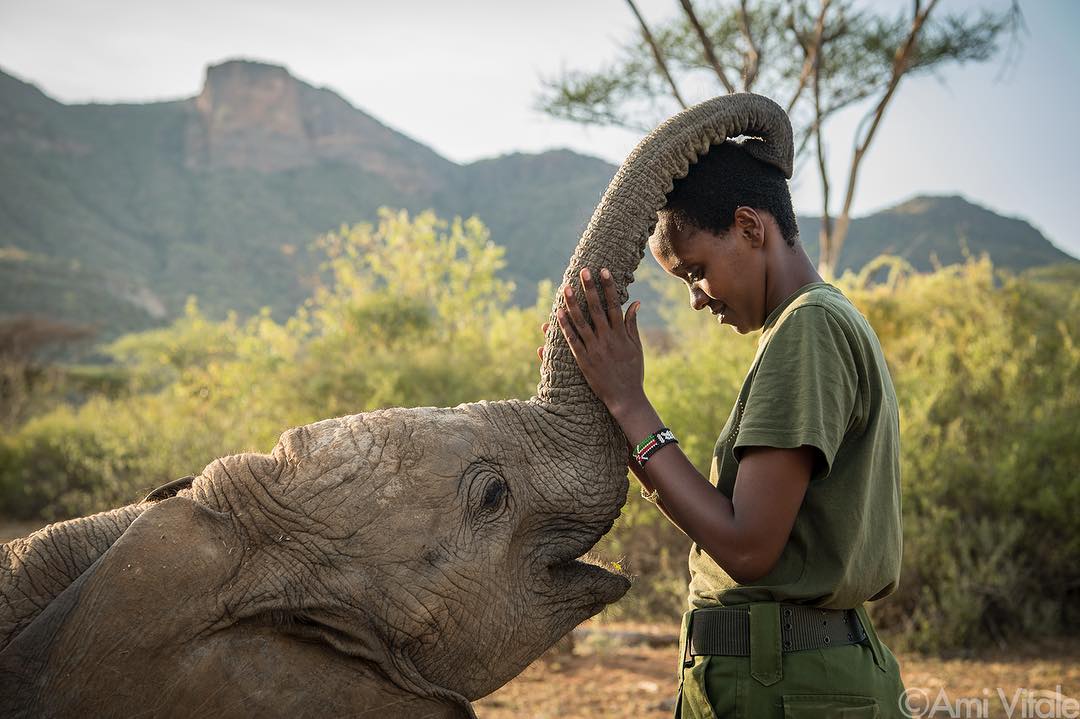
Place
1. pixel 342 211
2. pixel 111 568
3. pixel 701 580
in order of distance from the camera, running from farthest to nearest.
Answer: pixel 342 211, pixel 701 580, pixel 111 568

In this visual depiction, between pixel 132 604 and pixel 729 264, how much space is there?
1549 mm

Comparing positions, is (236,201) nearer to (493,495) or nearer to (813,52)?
(813,52)

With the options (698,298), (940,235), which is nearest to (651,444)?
(698,298)

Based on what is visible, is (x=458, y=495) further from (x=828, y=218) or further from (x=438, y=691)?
(x=828, y=218)

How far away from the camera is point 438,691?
2156 mm

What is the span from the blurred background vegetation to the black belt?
0.52m

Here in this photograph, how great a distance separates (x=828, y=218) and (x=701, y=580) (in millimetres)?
13150

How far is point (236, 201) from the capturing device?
79562 millimetres

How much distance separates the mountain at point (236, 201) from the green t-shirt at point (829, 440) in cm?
3865

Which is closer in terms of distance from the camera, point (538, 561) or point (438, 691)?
point (438, 691)

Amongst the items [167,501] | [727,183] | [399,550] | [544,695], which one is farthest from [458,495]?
[544,695]

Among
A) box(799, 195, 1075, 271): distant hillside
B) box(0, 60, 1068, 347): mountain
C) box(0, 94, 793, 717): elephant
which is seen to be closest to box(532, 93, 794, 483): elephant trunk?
box(0, 94, 793, 717): elephant

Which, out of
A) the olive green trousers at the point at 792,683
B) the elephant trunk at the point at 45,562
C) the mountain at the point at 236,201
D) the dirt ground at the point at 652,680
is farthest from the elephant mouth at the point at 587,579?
the mountain at the point at 236,201

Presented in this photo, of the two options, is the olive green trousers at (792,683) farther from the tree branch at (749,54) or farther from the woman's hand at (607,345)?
the tree branch at (749,54)
